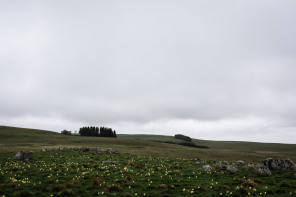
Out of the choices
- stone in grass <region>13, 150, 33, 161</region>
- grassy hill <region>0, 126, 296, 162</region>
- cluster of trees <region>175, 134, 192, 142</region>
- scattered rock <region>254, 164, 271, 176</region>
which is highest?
scattered rock <region>254, 164, 271, 176</region>

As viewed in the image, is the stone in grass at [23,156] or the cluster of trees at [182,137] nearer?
the stone in grass at [23,156]

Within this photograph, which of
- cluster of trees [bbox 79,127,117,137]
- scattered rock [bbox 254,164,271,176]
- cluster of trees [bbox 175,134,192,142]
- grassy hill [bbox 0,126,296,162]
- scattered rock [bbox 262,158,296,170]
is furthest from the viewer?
→ cluster of trees [bbox 175,134,192,142]

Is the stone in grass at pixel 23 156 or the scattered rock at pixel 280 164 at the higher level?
the scattered rock at pixel 280 164

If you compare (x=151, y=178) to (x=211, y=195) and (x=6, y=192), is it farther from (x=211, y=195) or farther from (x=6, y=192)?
(x=6, y=192)

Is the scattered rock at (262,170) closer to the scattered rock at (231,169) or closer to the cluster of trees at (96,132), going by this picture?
the scattered rock at (231,169)

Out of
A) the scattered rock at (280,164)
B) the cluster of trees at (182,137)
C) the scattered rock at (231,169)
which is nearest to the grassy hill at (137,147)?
the scattered rock at (280,164)

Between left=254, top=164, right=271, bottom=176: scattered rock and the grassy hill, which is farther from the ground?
left=254, top=164, right=271, bottom=176: scattered rock

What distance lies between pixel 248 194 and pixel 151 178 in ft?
26.0

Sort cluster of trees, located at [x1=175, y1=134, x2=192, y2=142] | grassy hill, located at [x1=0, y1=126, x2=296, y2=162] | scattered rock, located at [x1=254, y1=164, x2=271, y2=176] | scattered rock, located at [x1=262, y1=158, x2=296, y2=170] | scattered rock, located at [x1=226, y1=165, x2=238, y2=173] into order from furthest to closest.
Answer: cluster of trees, located at [x1=175, y1=134, x2=192, y2=142]
grassy hill, located at [x1=0, y1=126, x2=296, y2=162]
scattered rock, located at [x1=262, y1=158, x2=296, y2=170]
scattered rock, located at [x1=226, y1=165, x2=238, y2=173]
scattered rock, located at [x1=254, y1=164, x2=271, y2=176]

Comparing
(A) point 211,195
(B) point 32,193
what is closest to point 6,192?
(B) point 32,193

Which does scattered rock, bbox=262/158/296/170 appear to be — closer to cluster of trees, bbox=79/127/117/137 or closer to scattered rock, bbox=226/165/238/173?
scattered rock, bbox=226/165/238/173

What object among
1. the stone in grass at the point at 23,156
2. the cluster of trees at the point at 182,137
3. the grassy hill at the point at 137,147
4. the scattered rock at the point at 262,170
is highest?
the scattered rock at the point at 262,170

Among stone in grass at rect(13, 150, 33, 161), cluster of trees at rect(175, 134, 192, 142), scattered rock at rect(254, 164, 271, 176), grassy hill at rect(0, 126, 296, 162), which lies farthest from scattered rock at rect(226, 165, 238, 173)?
cluster of trees at rect(175, 134, 192, 142)

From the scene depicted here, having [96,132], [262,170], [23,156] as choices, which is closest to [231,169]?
[262,170]
